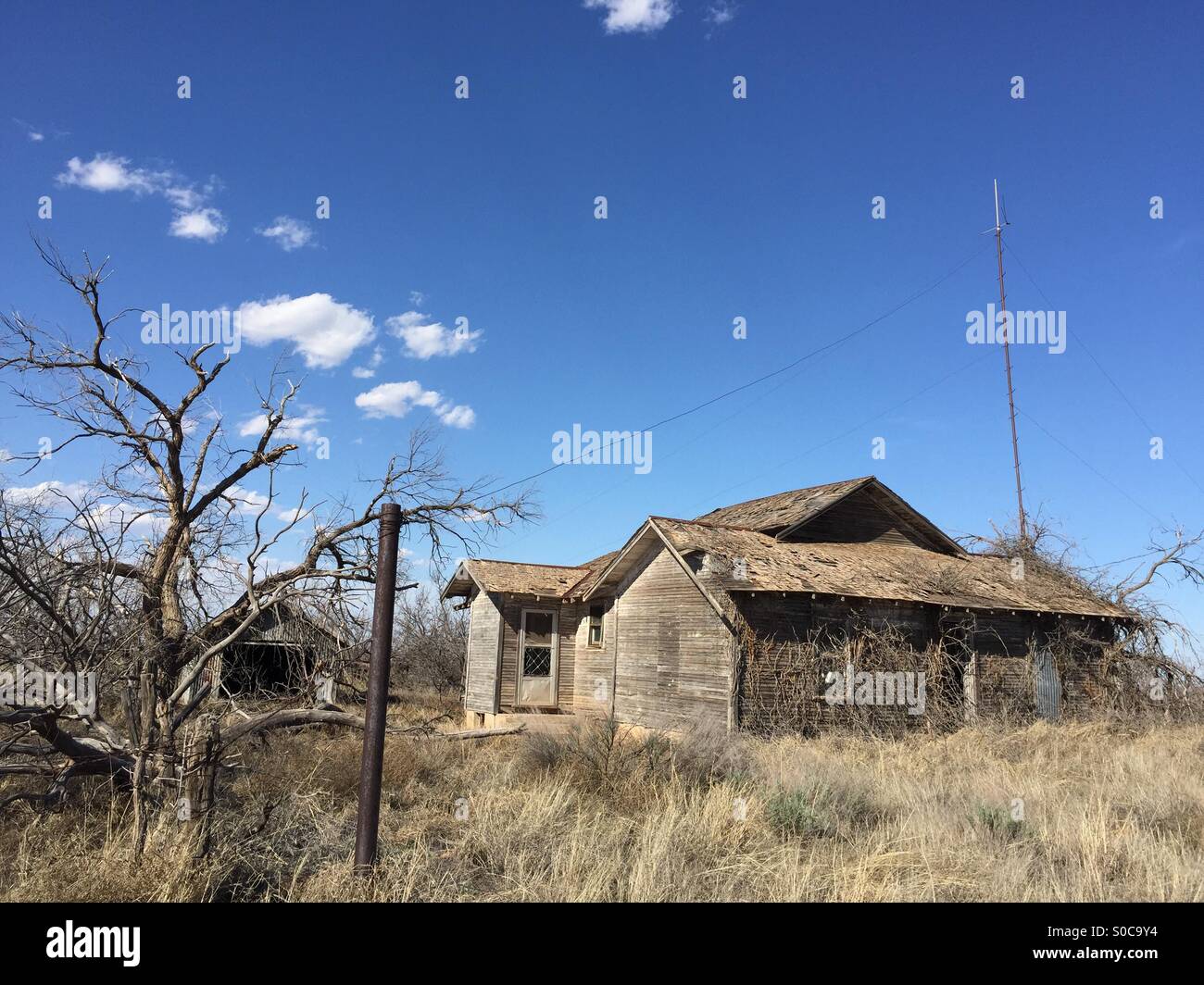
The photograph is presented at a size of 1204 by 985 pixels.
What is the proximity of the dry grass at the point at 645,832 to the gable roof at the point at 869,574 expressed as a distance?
4143 millimetres

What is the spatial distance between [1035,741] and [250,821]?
13.2 m

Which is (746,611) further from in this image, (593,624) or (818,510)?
(593,624)

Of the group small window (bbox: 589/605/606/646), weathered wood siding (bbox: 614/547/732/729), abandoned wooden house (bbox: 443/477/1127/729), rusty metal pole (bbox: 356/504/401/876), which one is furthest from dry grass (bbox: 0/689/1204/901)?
small window (bbox: 589/605/606/646)

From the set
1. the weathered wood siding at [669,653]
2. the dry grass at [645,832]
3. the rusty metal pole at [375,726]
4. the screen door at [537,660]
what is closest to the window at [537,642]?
the screen door at [537,660]

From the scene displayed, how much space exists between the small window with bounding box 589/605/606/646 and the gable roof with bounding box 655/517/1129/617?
4413 mm

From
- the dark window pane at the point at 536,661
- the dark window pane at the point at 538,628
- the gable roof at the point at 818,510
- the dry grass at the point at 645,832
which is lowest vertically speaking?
the dry grass at the point at 645,832

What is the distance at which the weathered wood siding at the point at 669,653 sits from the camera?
14.6 metres

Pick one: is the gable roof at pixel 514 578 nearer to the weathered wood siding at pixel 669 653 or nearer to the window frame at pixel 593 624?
the window frame at pixel 593 624

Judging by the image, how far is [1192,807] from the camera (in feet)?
28.3

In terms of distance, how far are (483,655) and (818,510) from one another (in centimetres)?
933

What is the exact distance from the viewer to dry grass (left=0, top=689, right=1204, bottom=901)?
214 inches

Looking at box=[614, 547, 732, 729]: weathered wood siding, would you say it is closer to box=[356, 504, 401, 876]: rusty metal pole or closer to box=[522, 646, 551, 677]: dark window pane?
box=[522, 646, 551, 677]: dark window pane

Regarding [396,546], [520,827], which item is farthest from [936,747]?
[396,546]

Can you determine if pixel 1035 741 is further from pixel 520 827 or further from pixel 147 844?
pixel 147 844
